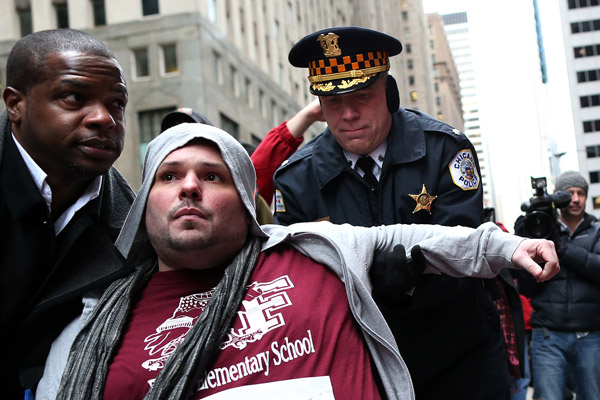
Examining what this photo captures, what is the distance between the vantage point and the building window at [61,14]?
1008 inches

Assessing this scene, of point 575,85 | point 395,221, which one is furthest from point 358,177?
point 575,85

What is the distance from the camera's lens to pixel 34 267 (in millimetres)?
2613

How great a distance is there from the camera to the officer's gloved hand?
105 inches

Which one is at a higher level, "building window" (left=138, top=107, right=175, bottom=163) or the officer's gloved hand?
"building window" (left=138, top=107, right=175, bottom=163)

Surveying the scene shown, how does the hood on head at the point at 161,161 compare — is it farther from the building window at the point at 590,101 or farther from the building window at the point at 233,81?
the building window at the point at 590,101

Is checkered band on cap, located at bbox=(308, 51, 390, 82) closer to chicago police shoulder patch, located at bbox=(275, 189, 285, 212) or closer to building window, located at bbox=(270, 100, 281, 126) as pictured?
chicago police shoulder patch, located at bbox=(275, 189, 285, 212)

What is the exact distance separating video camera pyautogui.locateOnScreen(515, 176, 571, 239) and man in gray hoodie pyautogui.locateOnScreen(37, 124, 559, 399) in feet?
9.73

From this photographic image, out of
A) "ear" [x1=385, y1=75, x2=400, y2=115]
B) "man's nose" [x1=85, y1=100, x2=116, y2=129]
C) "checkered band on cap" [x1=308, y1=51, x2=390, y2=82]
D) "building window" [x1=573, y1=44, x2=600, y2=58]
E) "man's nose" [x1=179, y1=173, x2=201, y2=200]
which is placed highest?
"building window" [x1=573, y1=44, x2=600, y2=58]

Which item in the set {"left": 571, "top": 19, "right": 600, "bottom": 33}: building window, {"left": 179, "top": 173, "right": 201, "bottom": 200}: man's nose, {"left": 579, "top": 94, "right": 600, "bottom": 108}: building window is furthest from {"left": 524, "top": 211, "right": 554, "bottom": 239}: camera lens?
{"left": 571, "top": 19, "right": 600, "bottom": 33}: building window

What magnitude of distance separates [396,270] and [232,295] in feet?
2.02

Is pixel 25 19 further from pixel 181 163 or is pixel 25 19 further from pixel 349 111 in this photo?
pixel 181 163

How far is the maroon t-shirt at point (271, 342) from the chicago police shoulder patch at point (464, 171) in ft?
3.13

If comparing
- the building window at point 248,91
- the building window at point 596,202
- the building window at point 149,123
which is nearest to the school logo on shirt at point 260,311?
the building window at point 149,123

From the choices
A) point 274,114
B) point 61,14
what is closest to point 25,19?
point 61,14
